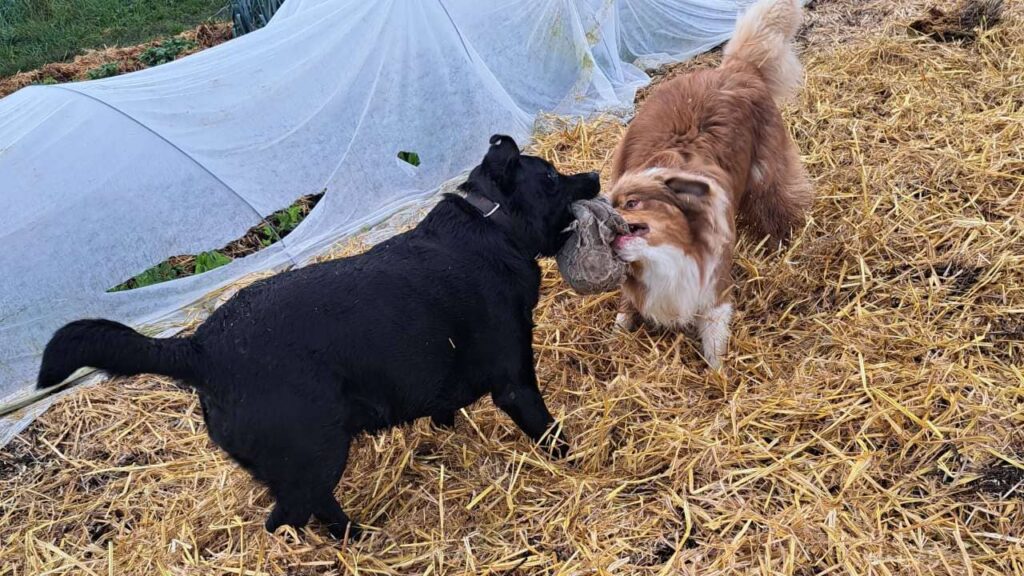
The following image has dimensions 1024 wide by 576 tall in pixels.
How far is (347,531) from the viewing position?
113 inches

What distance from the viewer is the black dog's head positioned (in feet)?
10.0

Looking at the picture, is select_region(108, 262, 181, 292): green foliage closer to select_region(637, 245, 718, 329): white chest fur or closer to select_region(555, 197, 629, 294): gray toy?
select_region(555, 197, 629, 294): gray toy

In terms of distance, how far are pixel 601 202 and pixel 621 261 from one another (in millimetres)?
285

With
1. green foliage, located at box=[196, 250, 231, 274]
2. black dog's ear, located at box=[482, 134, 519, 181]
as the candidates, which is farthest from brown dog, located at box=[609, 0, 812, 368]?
green foliage, located at box=[196, 250, 231, 274]

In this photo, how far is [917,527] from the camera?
258 cm

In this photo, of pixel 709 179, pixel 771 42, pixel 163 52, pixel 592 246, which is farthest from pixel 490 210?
pixel 163 52

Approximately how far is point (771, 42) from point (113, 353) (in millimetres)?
3720

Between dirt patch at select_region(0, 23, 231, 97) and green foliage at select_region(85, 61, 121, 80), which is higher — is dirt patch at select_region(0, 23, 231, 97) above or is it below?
below

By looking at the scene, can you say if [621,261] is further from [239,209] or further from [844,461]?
[239,209]

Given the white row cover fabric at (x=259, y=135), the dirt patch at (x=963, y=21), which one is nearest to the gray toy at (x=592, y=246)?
the white row cover fabric at (x=259, y=135)

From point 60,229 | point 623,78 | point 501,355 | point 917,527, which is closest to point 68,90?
point 60,229

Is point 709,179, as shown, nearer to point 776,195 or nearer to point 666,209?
point 666,209

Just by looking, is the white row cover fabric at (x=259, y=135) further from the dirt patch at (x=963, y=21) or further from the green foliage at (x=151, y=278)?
the dirt patch at (x=963, y=21)

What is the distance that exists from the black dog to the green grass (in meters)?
9.28
